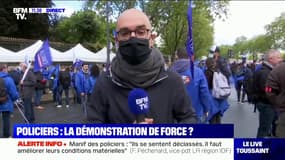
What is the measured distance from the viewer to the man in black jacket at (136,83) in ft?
7.62

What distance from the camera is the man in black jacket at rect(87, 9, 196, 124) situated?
91.4 inches

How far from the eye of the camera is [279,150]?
1923mm

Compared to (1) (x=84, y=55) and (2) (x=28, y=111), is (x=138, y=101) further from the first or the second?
(1) (x=84, y=55)

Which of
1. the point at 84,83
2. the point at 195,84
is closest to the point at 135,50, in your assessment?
the point at 195,84

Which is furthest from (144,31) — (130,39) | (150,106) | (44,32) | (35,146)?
(44,32)

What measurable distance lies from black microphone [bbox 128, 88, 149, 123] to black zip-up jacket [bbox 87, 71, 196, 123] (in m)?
0.10

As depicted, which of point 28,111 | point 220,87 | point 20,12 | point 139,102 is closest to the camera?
point 139,102

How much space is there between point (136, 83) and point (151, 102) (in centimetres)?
13

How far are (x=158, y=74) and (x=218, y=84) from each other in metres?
5.98

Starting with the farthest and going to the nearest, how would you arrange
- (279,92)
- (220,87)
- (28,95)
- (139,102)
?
(28,95), (220,87), (279,92), (139,102)

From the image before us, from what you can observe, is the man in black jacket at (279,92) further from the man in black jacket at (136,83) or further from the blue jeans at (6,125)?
the blue jeans at (6,125)

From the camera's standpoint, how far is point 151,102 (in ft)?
7.71

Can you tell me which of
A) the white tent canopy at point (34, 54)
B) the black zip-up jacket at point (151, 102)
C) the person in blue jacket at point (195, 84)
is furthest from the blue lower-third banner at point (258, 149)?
the white tent canopy at point (34, 54)

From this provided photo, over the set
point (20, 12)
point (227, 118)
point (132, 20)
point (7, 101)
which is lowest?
point (227, 118)
